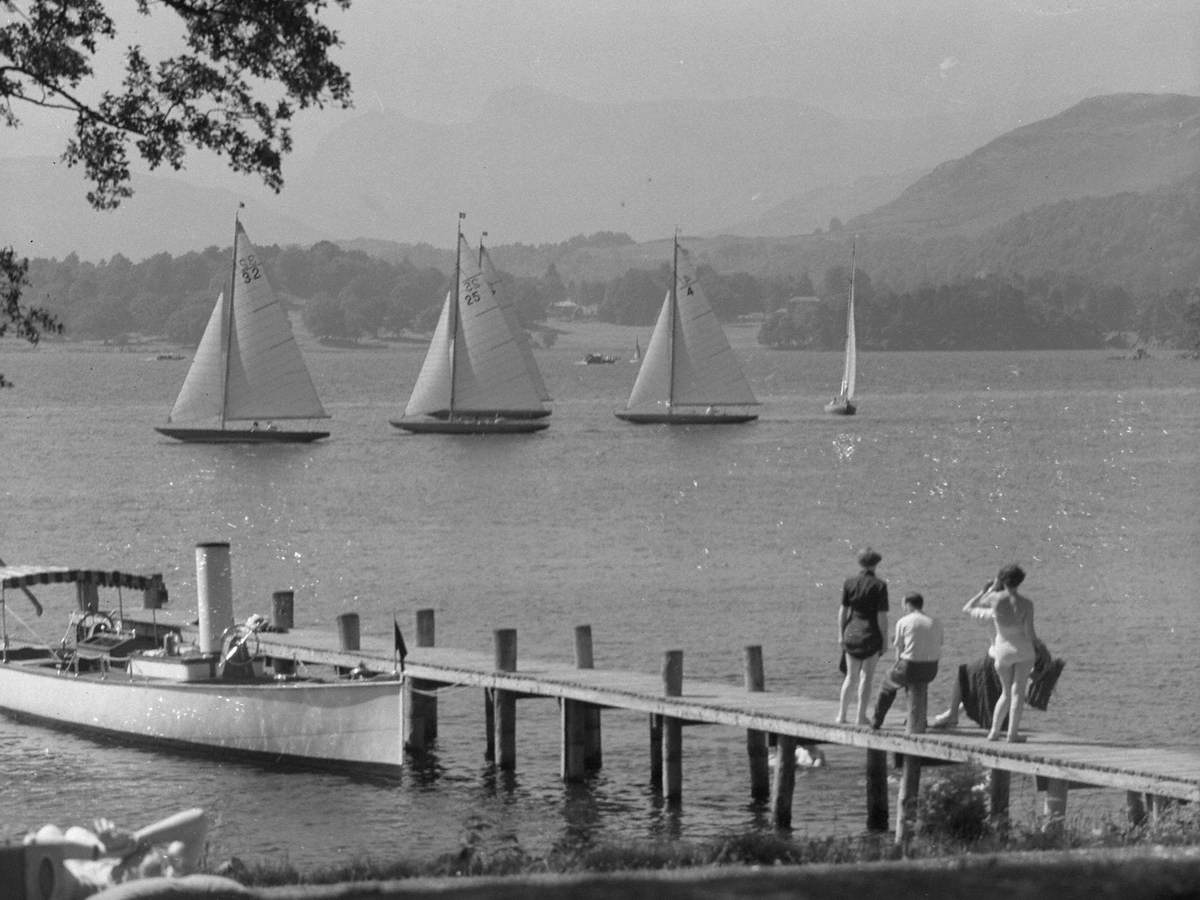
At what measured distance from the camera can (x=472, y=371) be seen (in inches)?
3839

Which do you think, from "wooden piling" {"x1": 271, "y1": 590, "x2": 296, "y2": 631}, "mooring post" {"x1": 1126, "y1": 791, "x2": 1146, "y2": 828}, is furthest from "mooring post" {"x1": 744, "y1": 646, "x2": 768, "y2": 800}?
"wooden piling" {"x1": 271, "y1": 590, "x2": 296, "y2": 631}

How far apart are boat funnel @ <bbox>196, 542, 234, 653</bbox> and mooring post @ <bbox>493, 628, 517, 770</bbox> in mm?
4020

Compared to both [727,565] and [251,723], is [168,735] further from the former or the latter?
[727,565]

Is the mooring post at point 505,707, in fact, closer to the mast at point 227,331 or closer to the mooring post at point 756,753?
the mooring post at point 756,753

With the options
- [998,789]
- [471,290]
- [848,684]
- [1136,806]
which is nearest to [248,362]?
[471,290]

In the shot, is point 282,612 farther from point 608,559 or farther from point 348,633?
point 608,559

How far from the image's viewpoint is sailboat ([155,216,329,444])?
290ft

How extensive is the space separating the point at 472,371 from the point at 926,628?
78.9m

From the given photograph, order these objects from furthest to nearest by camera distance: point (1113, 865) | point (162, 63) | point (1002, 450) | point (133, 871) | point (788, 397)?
point (788, 397) < point (1002, 450) < point (162, 63) < point (133, 871) < point (1113, 865)

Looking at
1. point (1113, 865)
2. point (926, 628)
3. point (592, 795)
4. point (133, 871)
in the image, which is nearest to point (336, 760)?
point (592, 795)

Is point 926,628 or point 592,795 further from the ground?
point 926,628

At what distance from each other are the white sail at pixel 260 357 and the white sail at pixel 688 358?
1702 cm

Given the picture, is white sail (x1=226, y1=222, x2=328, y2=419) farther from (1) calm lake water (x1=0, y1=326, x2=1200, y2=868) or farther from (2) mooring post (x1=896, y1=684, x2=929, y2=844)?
(2) mooring post (x1=896, y1=684, x2=929, y2=844)

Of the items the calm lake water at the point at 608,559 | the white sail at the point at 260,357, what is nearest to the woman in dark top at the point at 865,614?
the calm lake water at the point at 608,559
